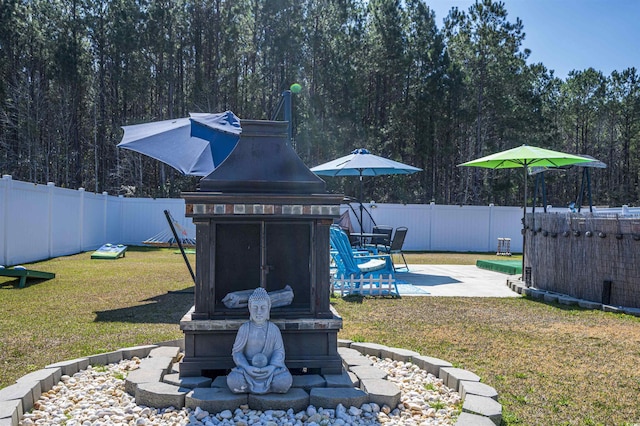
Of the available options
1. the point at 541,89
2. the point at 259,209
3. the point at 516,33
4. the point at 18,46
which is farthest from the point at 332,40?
the point at 259,209

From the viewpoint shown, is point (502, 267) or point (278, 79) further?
point (278, 79)

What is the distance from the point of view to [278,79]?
2325 centimetres

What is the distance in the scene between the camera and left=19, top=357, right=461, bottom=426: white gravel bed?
2.77 meters

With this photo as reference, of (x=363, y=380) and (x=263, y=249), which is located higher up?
(x=263, y=249)

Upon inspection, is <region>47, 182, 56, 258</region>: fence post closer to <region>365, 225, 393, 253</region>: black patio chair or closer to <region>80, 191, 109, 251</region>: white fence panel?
<region>80, 191, 109, 251</region>: white fence panel

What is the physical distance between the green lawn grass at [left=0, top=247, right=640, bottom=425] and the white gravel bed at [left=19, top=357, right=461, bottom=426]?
422 mm

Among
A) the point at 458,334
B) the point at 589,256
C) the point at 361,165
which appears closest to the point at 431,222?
the point at 361,165

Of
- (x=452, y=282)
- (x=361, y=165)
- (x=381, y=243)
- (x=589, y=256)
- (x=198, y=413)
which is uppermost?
(x=361, y=165)

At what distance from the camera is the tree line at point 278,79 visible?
22.0m

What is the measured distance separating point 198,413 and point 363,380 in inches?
41.3

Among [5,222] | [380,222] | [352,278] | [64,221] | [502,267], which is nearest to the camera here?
[352,278]

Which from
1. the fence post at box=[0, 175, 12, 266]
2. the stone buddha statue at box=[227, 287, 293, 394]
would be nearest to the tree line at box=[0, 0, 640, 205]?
the fence post at box=[0, 175, 12, 266]

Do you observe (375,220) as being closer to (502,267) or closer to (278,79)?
(502,267)

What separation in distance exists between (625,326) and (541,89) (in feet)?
78.7
